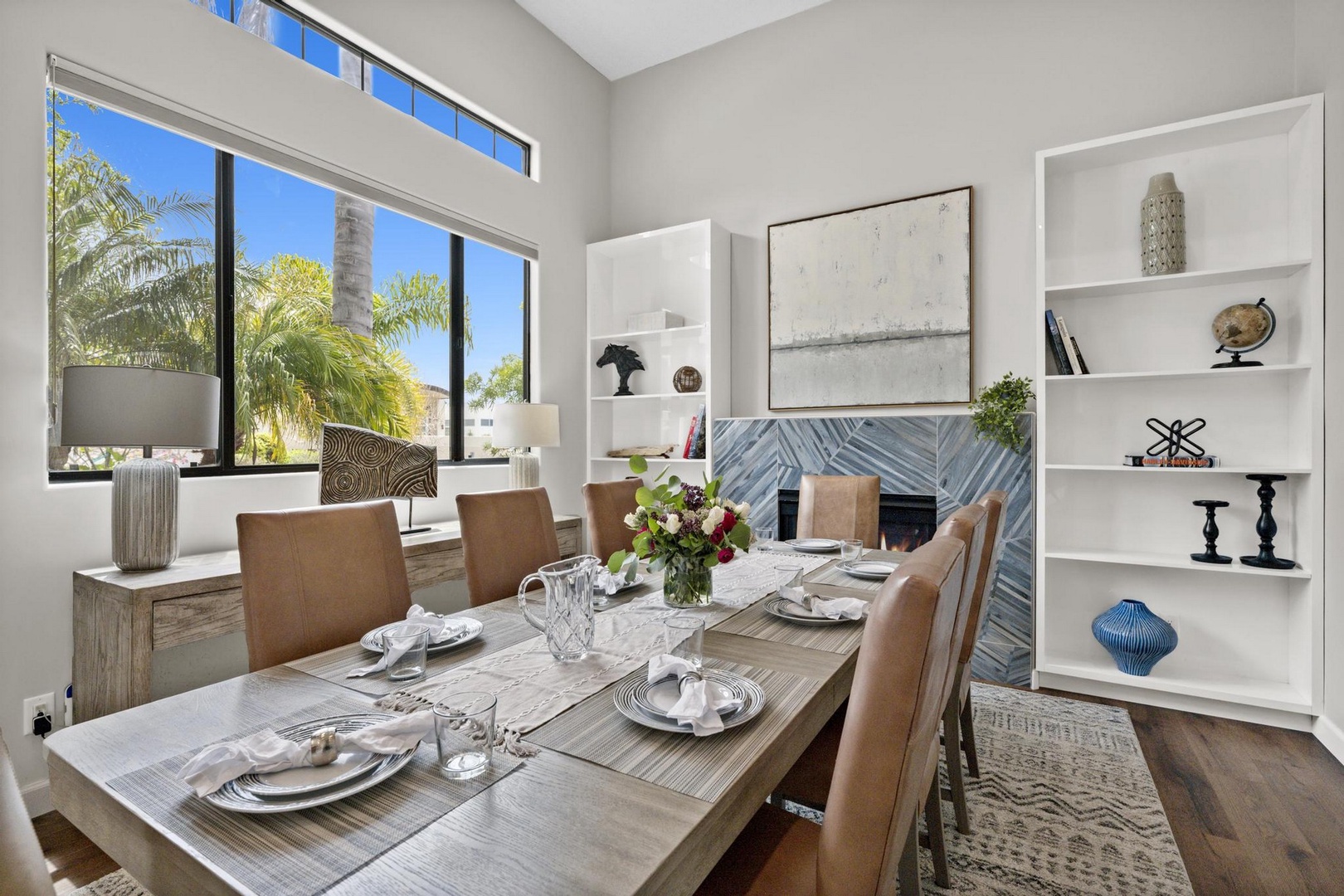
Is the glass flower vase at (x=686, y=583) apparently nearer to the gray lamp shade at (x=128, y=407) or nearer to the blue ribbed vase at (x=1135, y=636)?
the gray lamp shade at (x=128, y=407)

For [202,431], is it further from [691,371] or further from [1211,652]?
[1211,652]

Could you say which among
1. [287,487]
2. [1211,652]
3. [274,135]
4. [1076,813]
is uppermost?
[274,135]

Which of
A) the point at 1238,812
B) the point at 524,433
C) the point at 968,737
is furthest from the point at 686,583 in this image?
the point at 524,433

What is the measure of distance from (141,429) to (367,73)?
208 cm

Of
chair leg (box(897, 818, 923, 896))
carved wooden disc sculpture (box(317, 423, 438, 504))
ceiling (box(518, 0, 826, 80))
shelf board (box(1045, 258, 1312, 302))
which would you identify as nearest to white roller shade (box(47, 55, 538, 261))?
carved wooden disc sculpture (box(317, 423, 438, 504))

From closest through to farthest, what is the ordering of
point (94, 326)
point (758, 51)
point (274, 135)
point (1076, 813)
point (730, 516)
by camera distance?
1. point (730, 516)
2. point (1076, 813)
3. point (94, 326)
4. point (274, 135)
5. point (758, 51)

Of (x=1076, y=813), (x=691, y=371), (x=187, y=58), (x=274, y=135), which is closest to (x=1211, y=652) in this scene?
(x=1076, y=813)

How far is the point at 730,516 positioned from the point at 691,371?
2.56 metres

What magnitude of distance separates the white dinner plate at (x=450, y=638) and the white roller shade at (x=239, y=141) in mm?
2094

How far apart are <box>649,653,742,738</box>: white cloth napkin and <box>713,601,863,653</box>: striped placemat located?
0.36 meters

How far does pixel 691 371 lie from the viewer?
4031 millimetres

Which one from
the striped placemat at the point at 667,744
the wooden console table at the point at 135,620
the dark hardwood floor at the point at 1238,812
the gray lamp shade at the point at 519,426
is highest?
the gray lamp shade at the point at 519,426

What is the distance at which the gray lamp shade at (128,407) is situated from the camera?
5.95 feet

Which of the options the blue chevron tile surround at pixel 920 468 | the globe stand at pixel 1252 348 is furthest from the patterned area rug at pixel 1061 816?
the globe stand at pixel 1252 348
